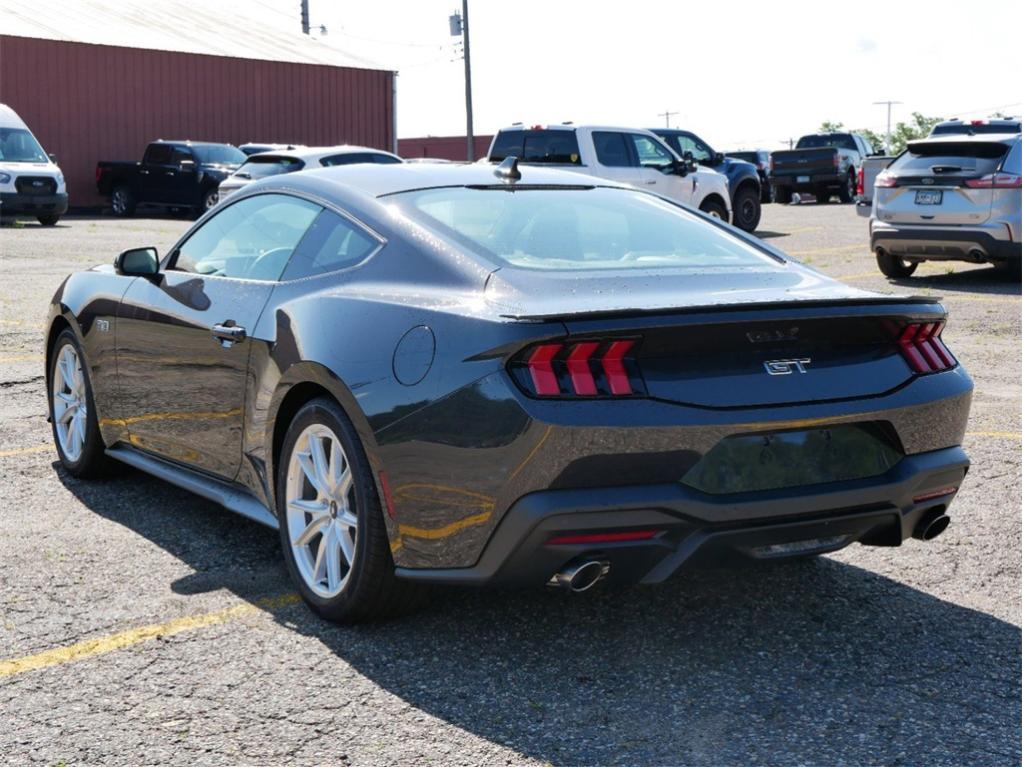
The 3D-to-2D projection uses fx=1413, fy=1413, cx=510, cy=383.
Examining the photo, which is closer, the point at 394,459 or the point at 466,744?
the point at 466,744

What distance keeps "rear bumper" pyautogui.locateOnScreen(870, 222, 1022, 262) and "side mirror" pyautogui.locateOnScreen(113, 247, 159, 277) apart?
11299 millimetres

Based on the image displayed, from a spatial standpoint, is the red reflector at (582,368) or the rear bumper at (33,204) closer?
the red reflector at (582,368)

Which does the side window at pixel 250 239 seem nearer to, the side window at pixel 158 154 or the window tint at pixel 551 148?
the window tint at pixel 551 148

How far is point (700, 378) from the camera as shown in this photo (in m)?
3.85

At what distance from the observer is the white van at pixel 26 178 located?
998 inches

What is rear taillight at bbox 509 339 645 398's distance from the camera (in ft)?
12.3

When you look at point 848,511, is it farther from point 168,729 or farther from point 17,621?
point 17,621

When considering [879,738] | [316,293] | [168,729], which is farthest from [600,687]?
[316,293]

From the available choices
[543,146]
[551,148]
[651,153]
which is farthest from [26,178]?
[651,153]

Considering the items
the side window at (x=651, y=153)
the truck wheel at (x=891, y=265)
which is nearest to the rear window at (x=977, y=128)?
the side window at (x=651, y=153)

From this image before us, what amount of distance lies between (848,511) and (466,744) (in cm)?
130

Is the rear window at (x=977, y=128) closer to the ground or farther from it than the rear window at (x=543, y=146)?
farther from it

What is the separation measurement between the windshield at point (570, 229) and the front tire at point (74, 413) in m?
2.18

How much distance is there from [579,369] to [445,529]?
596 mm
